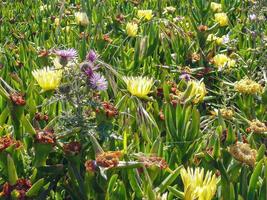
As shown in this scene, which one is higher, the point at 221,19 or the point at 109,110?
the point at 109,110

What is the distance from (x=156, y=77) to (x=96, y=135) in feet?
2.37

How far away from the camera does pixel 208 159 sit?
3.71 ft

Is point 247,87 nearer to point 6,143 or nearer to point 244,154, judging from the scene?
point 244,154

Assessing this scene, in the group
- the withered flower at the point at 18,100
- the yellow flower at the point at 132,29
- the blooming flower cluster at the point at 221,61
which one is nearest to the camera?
the withered flower at the point at 18,100

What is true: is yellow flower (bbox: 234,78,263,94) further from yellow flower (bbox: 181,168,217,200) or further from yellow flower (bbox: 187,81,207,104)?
yellow flower (bbox: 181,168,217,200)

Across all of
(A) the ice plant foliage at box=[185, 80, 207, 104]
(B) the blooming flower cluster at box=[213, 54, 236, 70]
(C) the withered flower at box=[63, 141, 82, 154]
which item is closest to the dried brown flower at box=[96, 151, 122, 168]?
(C) the withered flower at box=[63, 141, 82, 154]

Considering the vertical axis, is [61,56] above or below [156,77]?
above

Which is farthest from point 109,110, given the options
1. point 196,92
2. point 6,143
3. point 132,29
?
point 132,29

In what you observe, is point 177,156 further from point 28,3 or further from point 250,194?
point 28,3

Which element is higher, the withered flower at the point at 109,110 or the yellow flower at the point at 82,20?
the withered flower at the point at 109,110

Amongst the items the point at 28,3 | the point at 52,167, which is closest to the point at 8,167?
the point at 52,167

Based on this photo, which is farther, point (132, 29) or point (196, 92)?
point (132, 29)

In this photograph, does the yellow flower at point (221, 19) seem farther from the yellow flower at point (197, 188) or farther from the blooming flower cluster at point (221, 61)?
the yellow flower at point (197, 188)

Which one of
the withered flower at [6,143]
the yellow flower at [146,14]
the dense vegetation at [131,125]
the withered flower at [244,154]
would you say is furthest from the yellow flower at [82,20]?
the withered flower at [244,154]
